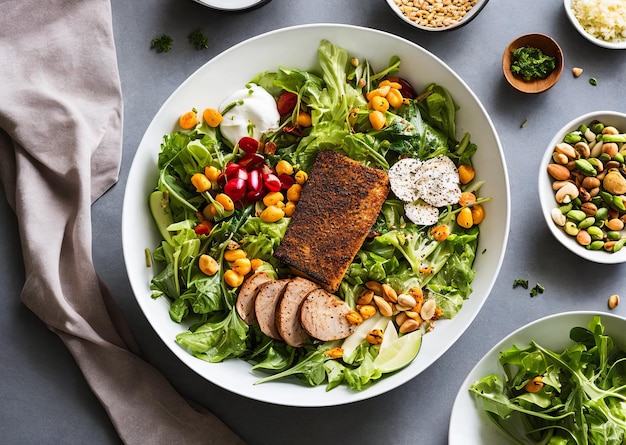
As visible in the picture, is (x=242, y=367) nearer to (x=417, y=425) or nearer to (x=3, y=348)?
(x=417, y=425)

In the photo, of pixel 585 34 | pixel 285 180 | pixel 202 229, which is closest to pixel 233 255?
pixel 202 229

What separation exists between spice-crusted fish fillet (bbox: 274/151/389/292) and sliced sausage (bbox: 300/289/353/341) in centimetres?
7

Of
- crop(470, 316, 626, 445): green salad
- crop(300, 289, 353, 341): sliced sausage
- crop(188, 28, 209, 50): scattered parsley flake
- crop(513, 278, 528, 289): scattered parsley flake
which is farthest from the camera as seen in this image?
crop(188, 28, 209, 50): scattered parsley flake

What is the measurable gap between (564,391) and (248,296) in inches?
55.4

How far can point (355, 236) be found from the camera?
A: 2.92 m

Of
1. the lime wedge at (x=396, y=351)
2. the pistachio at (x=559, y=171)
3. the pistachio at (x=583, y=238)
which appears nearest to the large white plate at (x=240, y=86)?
the lime wedge at (x=396, y=351)

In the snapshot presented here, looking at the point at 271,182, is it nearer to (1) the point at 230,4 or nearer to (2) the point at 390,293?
(2) the point at 390,293

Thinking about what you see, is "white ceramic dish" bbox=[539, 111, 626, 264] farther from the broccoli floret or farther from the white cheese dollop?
the white cheese dollop

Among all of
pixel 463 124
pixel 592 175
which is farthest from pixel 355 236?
pixel 592 175

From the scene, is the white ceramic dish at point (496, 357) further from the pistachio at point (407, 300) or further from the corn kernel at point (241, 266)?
the corn kernel at point (241, 266)

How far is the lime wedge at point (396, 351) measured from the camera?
9.20 ft

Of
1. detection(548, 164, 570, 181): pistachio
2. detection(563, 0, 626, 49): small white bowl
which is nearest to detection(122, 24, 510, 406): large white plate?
detection(548, 164, 570, 181): pistachio

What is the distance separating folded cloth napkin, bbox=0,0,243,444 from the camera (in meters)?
3.11

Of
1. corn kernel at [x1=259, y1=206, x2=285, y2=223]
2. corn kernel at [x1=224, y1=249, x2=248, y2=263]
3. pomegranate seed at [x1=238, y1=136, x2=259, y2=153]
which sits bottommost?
corn kernel at [x1=224, y1=249, x2=248, y2=263]
